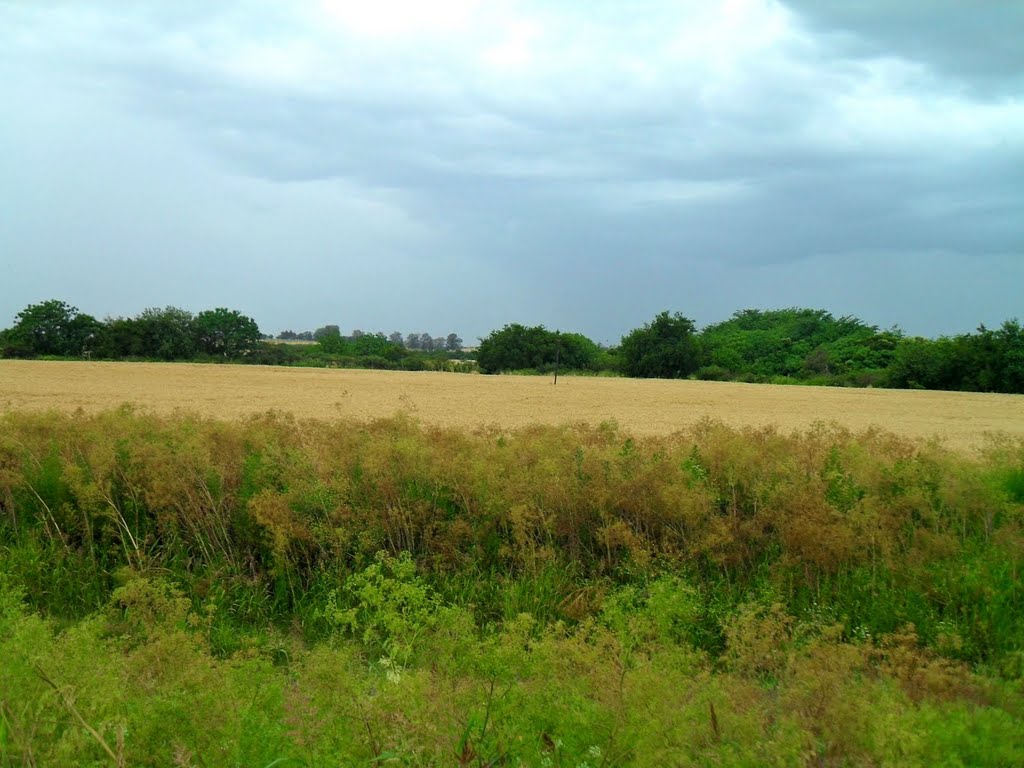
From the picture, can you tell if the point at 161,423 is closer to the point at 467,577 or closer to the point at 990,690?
the point at 467,577

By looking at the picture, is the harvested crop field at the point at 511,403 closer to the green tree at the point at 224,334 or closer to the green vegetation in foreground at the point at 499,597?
the green vegetation in foreground at the point at 499,597

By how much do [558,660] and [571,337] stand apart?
3296 inches

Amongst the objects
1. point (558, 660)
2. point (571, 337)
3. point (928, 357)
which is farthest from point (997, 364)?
point (558, 660)

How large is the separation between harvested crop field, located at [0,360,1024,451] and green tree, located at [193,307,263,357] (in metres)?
33.2

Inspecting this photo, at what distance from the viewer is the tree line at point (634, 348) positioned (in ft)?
195

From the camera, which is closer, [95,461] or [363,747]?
[363,747]

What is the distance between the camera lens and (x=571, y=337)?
287 ft

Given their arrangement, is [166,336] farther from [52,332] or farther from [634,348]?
[634,348]

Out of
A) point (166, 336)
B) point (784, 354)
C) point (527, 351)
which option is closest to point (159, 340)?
point (166, 336)

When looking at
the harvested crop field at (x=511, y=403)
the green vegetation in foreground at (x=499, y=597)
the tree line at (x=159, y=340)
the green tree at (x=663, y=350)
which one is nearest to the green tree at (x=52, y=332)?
the tree line at (x=159, y=340)

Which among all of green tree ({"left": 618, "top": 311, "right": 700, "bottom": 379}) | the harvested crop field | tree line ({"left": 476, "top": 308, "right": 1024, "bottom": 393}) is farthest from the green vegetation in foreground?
green tree ({"left": 618, "top": 311, "right": 700, "bottom": 379})

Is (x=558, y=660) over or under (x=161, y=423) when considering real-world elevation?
under

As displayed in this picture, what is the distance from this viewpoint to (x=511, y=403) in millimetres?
32281

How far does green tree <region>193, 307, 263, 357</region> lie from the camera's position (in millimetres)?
79250
